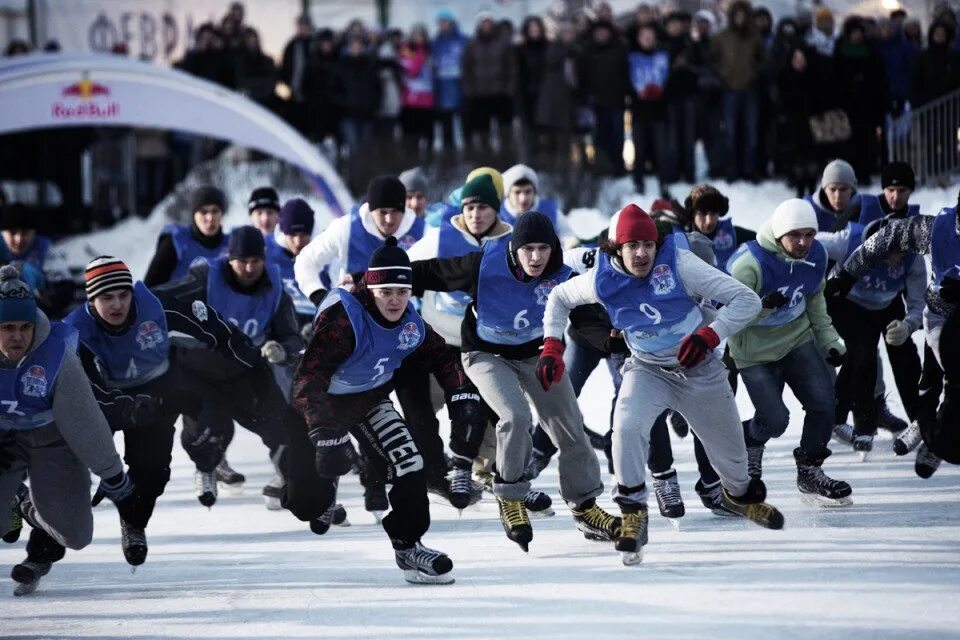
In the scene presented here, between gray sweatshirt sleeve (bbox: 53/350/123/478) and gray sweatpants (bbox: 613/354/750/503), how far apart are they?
235 centimetres

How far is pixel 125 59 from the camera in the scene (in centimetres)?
1554

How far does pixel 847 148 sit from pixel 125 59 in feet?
24.7

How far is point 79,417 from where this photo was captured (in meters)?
6.55

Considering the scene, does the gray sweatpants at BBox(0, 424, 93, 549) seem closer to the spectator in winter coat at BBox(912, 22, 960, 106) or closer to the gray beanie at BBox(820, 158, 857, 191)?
the gray beanie at BBox(820, 158, 857, 191)

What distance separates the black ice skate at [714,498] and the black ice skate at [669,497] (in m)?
0.16

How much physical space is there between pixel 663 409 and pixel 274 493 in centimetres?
281

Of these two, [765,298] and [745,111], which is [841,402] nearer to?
[765,298]

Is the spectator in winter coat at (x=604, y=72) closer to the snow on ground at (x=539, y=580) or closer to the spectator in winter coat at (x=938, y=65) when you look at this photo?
the spectator in winter coat at (x=938, y=65)

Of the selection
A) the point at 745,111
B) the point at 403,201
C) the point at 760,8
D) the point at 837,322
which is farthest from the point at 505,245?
the point at 760,8

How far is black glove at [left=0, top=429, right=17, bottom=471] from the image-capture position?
6594mm

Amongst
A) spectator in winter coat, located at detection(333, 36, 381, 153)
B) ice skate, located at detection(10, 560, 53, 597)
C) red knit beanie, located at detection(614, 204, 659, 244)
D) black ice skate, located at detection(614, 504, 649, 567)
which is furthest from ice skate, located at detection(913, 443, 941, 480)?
spectator in winter coat, located at detection(333, 36, 381, 153)

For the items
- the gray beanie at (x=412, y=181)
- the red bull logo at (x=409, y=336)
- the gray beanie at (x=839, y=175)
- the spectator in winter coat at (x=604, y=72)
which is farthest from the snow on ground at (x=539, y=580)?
the spectator in winter coat at (x=604, y=72)

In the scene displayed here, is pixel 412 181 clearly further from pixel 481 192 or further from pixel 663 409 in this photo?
pixel 663 409

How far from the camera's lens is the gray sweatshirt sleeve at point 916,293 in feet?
27.7
